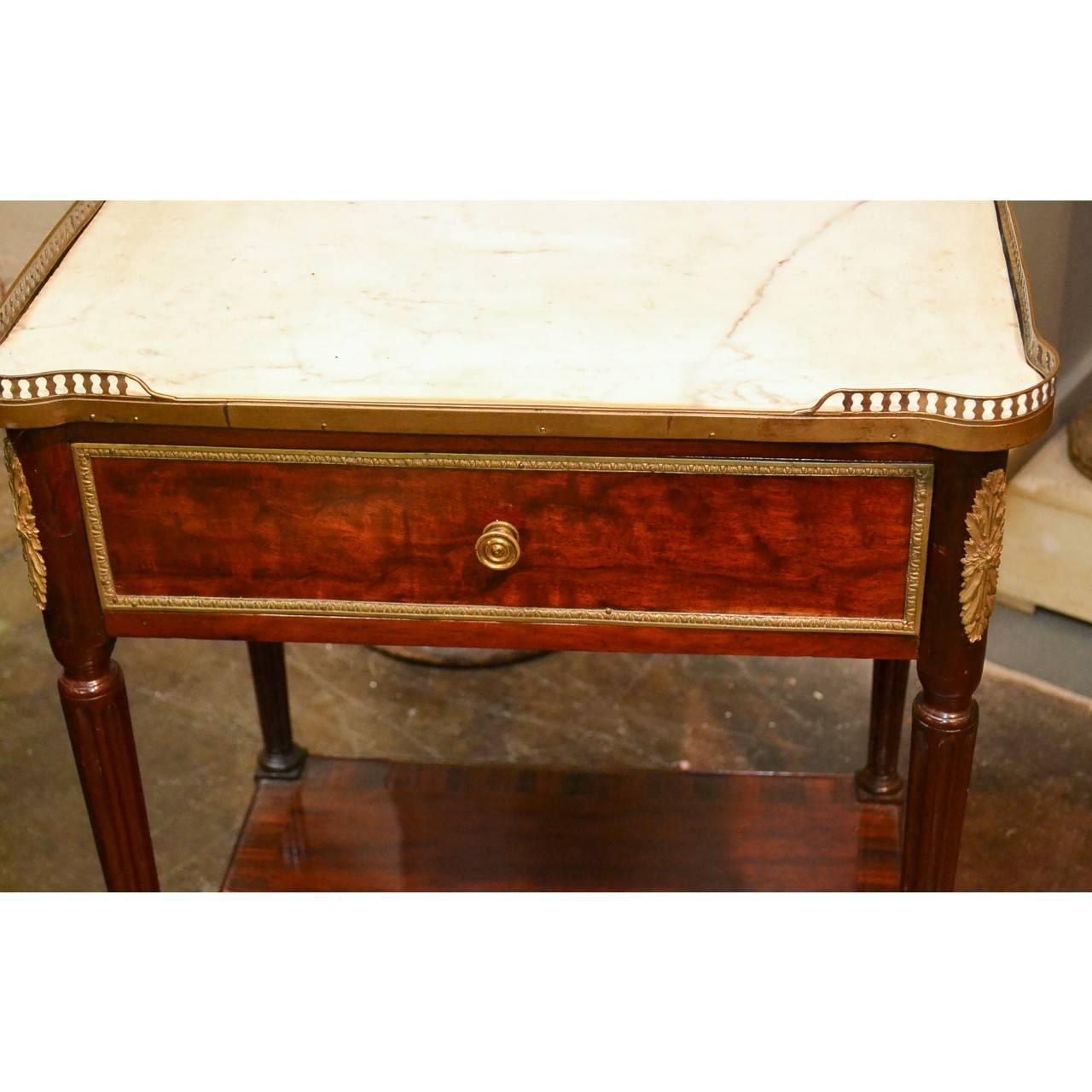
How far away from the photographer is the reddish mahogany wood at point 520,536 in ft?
4.30

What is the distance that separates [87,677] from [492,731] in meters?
0.84

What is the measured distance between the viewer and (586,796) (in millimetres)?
1991

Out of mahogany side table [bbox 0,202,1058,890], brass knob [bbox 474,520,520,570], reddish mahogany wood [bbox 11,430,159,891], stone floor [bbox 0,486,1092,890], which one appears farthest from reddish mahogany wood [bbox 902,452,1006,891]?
reddish mahogany wood [bbox 11,430,159,891]

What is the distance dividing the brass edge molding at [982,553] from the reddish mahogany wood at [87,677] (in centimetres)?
70

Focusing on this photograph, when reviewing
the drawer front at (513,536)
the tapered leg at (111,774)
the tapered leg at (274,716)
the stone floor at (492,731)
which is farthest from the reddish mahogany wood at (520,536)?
the stone floor at (492,731)

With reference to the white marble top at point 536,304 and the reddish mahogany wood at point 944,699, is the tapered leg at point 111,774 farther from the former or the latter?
the reddish mahogany wood at point 944,699

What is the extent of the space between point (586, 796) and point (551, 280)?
78 centimetres

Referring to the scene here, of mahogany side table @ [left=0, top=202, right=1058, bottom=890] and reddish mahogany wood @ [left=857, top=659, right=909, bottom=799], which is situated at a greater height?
mahogany side table @ [left=0, top=202, right=1058, bottom=890]

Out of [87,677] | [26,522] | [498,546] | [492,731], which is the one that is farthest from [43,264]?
[492,731]

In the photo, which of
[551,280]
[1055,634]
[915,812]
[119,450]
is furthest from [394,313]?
[1055,634]

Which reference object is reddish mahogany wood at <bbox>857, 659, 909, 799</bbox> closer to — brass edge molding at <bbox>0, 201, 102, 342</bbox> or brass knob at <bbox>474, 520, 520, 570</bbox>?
brass knob at <bbox>474, 520, 520, 570</bbox>

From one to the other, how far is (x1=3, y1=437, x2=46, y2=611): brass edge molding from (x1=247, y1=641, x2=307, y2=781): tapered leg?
0.55 meters

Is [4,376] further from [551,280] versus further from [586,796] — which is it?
[586,796]

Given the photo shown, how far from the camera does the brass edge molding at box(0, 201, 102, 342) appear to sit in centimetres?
138
